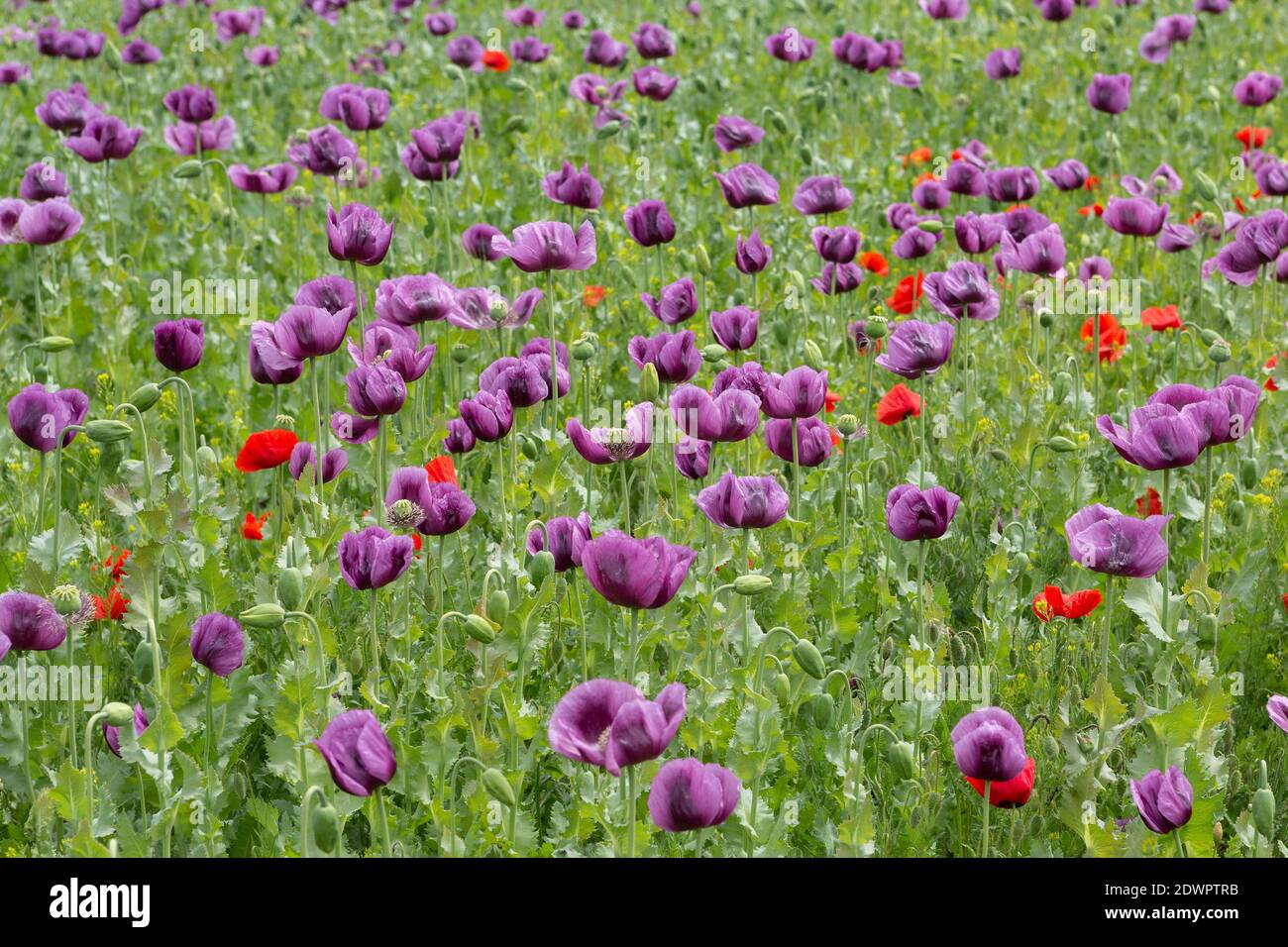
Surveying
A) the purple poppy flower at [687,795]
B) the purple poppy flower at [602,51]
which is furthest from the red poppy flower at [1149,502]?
the purple poppy flower at [602,51]

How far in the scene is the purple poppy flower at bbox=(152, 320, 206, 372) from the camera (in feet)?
12.3

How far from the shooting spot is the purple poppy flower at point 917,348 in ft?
11.9

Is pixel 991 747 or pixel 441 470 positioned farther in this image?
pixel 441 470

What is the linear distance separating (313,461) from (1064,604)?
175cm

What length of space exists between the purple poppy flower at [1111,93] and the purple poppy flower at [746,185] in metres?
2.38

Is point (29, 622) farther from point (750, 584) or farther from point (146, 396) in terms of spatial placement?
point (750, 584)

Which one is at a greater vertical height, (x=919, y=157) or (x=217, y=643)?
(x=919, y=157)

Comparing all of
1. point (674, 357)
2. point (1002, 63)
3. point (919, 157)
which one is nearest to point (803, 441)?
point (674, 357)

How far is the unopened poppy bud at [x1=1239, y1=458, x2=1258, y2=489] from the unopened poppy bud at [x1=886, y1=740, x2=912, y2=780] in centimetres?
180

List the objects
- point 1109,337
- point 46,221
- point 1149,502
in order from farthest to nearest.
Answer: point 1109,337 → point 46,221 → point 1149,502

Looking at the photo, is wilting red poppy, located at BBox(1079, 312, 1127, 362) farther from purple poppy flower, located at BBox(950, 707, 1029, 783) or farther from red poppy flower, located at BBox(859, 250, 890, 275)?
purple poppy flower, located at BBox(950, 707, 1029, 783)

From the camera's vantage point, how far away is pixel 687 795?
2.16 m

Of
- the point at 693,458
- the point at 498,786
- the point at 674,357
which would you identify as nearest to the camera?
the point at 498,786

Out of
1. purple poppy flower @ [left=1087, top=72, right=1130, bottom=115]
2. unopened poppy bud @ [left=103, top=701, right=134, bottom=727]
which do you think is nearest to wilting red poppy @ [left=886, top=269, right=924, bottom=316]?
purple poppy flower @ [left=1087, top=72, right=1130, bottom=115]
